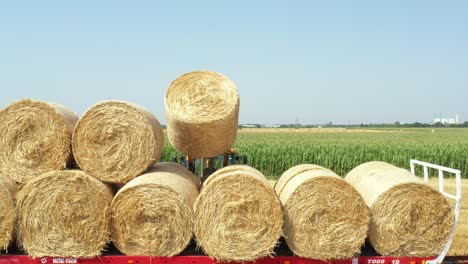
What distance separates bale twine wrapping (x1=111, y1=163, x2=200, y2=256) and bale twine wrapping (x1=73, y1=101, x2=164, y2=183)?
0.33m

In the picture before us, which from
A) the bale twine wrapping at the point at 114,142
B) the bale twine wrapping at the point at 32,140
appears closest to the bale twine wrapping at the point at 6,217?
the bale twine wrapping at the point at 32,140

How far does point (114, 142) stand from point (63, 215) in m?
0.93

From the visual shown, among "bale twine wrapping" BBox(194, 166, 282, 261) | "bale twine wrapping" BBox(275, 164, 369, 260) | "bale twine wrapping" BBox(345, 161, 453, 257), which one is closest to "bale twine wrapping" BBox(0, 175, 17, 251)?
"bale twine wrapping" BBox(194, 166, 282, 261)

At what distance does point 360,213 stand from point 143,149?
95.7 inches

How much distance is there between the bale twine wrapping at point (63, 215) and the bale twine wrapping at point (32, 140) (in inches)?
13.6

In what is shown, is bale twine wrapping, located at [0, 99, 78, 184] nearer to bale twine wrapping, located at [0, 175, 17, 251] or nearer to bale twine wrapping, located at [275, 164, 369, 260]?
bale twine wrapping, located at [0, 175, 17, 251]

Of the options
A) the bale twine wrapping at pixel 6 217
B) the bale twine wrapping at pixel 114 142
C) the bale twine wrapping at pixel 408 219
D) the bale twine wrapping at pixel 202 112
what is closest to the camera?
the bale twine wrapping at pixel 6 217

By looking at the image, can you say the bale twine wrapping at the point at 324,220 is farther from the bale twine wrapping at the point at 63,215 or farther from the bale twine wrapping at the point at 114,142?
the bale twine wrapping at the point at 63,215

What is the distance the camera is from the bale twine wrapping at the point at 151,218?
5078mm

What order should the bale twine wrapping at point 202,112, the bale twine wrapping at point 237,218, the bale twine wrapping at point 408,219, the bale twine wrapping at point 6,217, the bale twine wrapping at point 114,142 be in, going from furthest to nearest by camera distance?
the bale twine wrapping at point 202,112 < the bale twine wrapping at point 114,142 < the bale twine wrapping at point 408,219 < the bale twine wrapping at point 6,217 < the bale twine wrapping at point 237,218

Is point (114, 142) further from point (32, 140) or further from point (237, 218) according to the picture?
point (237, 218)

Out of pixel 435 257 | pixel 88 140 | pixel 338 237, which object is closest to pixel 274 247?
pixel 338 237

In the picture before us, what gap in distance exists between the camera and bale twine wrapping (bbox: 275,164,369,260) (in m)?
5.17

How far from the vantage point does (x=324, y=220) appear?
17.1ft
